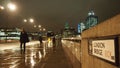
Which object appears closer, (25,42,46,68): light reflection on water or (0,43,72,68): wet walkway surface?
(0,43,72,68): wet walkway surface

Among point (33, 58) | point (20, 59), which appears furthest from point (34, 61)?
point (33, 58)

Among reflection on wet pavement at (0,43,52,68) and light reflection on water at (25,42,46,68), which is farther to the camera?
light reflection on water at (25,42,46,68)

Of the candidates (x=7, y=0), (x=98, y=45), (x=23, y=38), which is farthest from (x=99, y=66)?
(x=7, y=0)

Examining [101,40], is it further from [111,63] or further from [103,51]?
[111,63]

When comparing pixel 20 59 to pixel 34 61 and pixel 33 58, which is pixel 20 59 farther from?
pixel 34 61

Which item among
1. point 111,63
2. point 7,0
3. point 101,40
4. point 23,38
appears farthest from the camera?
point 7,0

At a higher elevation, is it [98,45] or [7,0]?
[7,0]

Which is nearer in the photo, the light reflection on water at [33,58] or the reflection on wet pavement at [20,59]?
the reflection on wet pavement at [20,59]

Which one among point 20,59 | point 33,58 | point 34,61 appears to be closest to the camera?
point 34,61

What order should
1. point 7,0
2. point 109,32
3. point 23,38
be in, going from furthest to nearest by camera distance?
point 7,0 → point 23,38 → point 109,32

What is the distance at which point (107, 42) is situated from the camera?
3430 mm

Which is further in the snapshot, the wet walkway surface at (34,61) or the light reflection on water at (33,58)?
the light reflection on water at (33,58)

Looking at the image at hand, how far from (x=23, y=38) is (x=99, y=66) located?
17.3 meters

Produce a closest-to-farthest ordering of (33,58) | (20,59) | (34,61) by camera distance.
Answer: (34,61) < (20,59) < (33,58)
